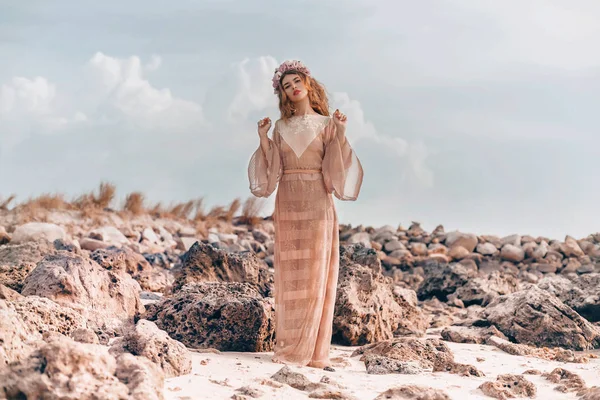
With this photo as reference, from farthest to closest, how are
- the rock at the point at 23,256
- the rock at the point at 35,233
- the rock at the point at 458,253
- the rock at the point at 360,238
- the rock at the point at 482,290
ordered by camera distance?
the rock at the point at 360,238 → the rock at the point at 458,253 → the rock at the point at 35,233 → the rock at the point at 482,290 → the rock at the point at 23,256

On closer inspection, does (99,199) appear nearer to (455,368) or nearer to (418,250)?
(418,250)

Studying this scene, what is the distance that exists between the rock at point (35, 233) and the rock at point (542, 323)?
9088 millimetres

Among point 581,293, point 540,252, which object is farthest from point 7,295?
point 540,252

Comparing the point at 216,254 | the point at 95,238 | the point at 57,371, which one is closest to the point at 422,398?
the point at 57,371

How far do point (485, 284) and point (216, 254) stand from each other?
18.2 feet

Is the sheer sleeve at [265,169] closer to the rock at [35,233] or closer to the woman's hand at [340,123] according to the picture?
the woman's hand at [340,123]

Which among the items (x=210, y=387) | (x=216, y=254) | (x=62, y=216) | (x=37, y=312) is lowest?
(x=210, y=387)

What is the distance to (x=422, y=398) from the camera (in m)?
5.93

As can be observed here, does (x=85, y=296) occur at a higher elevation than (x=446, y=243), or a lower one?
lower

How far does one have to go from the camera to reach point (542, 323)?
33.6 ft

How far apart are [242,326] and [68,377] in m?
3.75

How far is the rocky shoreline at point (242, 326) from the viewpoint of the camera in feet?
17.1

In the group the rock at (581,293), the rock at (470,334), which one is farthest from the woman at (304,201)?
the rock at (581,293)

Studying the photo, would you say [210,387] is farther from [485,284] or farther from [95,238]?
[95,238]
